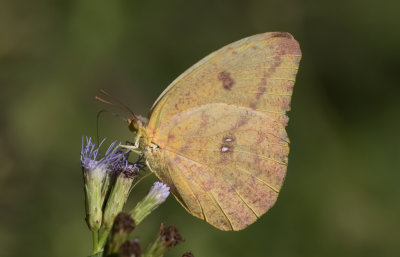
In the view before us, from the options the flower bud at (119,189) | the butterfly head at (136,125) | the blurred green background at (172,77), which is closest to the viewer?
the flower bud at (119,189)

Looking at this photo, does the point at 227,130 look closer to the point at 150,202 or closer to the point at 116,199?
the point at 150,202

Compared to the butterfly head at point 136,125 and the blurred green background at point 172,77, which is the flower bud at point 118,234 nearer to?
the butterfly head at point 136,125

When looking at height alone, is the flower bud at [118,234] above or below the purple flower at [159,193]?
above

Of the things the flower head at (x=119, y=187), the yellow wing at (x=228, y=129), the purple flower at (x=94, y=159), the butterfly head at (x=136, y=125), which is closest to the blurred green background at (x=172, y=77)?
the purple flower at (x=94, y=159)

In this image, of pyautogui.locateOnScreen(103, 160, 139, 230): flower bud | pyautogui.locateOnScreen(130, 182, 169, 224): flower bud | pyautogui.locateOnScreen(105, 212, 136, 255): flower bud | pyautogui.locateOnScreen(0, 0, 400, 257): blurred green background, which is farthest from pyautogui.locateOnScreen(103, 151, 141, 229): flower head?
pyautogui.locateOnScreen(0, 0, 400, 257): blurred green background

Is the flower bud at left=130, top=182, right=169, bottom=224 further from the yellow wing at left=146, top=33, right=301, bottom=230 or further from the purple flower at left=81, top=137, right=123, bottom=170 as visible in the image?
the purple flower at left=81, top=137, right=123, bottom=170

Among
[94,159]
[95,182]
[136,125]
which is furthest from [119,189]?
[136,125]

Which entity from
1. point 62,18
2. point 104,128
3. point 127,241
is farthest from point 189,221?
point 62,18

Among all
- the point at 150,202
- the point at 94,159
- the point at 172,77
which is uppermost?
the point at 94,159
